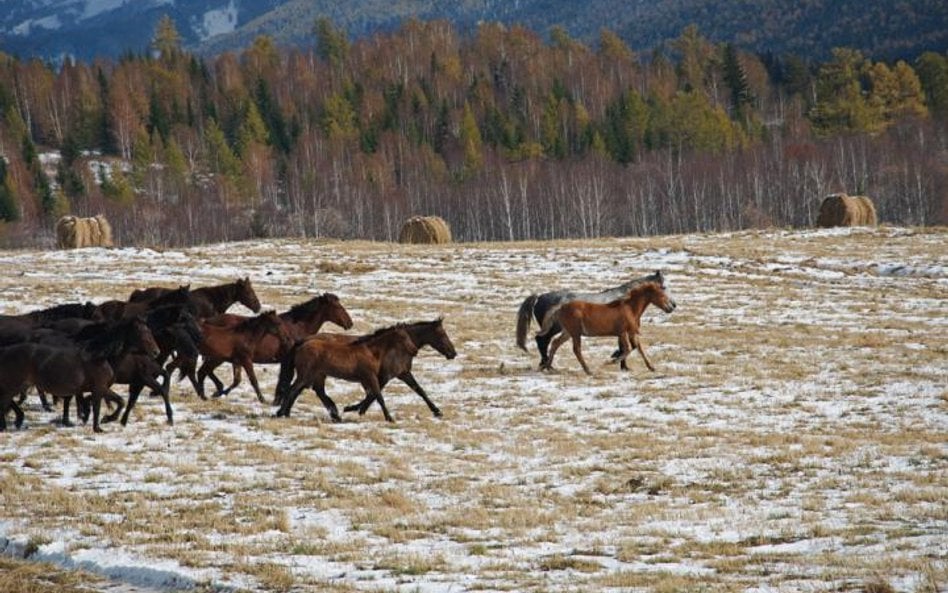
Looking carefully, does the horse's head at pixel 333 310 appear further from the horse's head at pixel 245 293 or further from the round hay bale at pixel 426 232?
the round hay bale at pixel 426 232

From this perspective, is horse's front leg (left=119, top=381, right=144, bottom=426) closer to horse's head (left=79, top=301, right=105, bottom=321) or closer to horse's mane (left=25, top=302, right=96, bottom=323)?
horse's head (left=79, top=301, right=105, bottom=321)

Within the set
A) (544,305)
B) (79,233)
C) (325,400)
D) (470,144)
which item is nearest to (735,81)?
(470,144)

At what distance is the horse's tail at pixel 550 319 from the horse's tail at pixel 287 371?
6.13 meters

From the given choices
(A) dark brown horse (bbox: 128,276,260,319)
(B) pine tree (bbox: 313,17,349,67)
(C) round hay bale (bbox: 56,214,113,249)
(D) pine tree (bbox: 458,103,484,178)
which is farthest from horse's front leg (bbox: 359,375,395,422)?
(B) pine tree (bbox: 313,17,349,67)

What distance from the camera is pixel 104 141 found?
426ft

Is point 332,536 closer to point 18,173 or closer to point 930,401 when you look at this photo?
point 930,401

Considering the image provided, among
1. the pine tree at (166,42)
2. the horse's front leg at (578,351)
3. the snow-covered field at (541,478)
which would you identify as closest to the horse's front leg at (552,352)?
the horse's front leg at (578,351)

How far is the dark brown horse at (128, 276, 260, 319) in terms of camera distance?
21.2 metres

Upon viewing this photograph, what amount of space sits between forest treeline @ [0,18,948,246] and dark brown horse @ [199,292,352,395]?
235 feet

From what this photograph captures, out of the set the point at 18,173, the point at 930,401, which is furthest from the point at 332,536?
the point at 18,173

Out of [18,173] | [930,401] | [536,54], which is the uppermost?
[536,54]

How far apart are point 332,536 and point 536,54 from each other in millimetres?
153838

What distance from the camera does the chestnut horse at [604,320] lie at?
21.0m

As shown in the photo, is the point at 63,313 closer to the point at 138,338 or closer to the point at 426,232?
the point at 138,338
